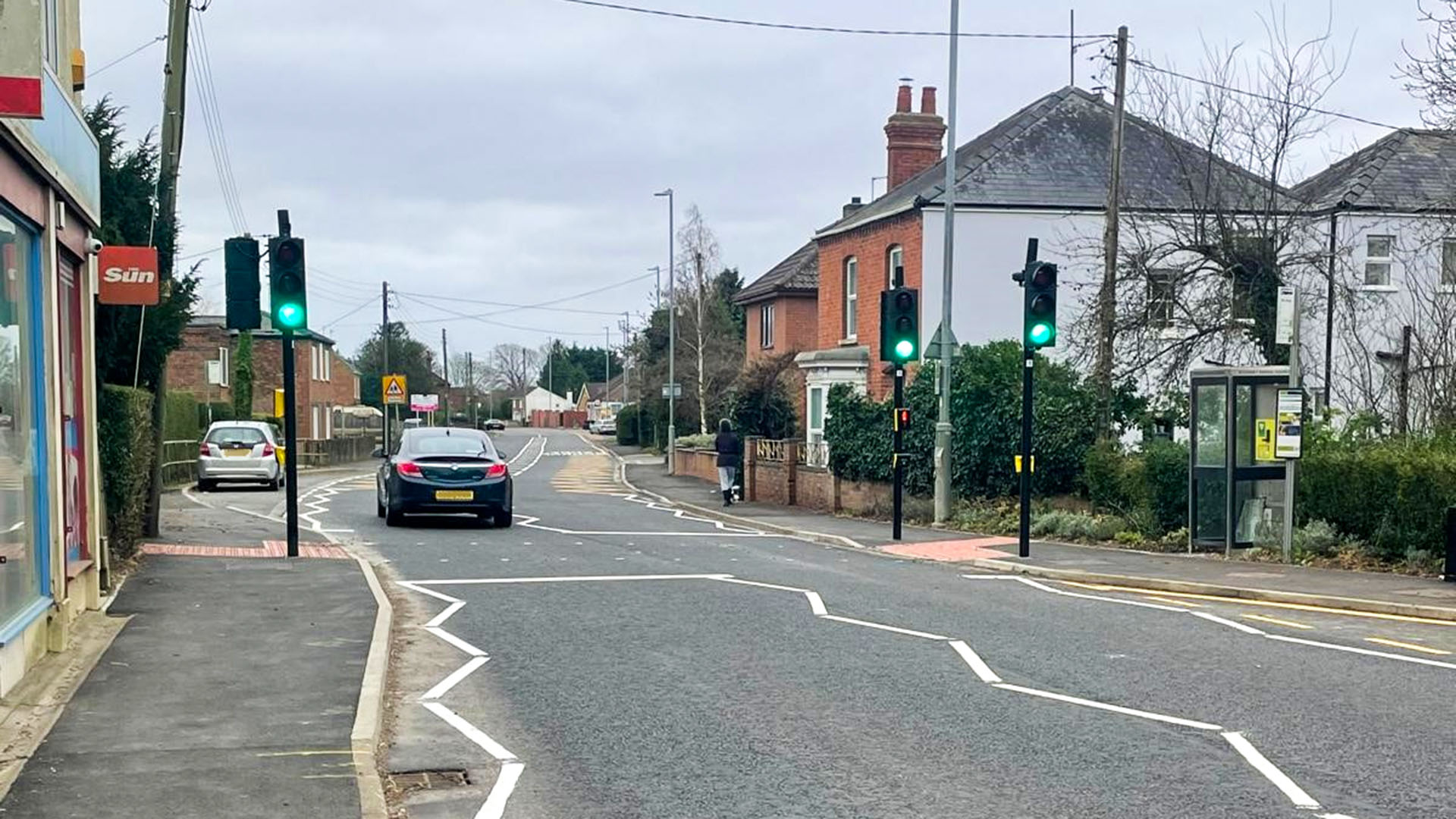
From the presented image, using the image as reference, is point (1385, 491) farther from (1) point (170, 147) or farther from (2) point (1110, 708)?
(1) point (170, 147)

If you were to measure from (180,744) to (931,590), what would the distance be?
8.89 m

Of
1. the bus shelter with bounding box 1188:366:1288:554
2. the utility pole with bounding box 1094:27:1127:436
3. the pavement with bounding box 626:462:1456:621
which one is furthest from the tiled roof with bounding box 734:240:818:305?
the bus shelter with bounding box 1188:366:1288:554

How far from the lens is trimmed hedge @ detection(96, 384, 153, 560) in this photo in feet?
45.1

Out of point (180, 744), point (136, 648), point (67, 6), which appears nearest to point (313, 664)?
point (136, 648)

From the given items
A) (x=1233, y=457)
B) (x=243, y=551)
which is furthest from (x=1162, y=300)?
(x=243, y=551)

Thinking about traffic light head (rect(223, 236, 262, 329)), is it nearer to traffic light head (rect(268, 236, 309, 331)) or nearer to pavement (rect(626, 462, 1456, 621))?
traffic light head (rect(268, 236, 309, 331))

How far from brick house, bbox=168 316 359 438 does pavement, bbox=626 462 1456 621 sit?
1207 inches

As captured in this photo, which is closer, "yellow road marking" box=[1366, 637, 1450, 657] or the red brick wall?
"yellow road marking" box=[1366, 637, 1450, 657]

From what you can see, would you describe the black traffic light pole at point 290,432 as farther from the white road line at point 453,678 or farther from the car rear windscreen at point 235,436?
the car rear windscreen at point 235,436

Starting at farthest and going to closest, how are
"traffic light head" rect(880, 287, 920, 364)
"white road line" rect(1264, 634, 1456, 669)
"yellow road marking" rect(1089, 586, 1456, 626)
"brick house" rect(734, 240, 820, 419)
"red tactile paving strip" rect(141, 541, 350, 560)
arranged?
1. "brick house" rect(734, 240, 820, 419)
2. "traffic light head" rect(880, 287, 920, 364)
3. "red tactile paving strip" rect(141, 541, 350, 560)
4. "yellow road marking" rect(1089, 586, 1456, 626)
5. "white road line" rect(1264, 634, 1456, 669)

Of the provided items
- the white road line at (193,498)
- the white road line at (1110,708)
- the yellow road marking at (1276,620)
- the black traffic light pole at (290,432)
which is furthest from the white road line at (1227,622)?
the white road line at (193,498)

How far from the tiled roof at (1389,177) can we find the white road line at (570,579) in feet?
67.6

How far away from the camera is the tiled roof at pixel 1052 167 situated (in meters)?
34.0

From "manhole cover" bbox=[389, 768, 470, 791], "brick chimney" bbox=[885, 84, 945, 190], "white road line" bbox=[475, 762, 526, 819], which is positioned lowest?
"manhole cover" bbox=[389, 768, 470, 791]
